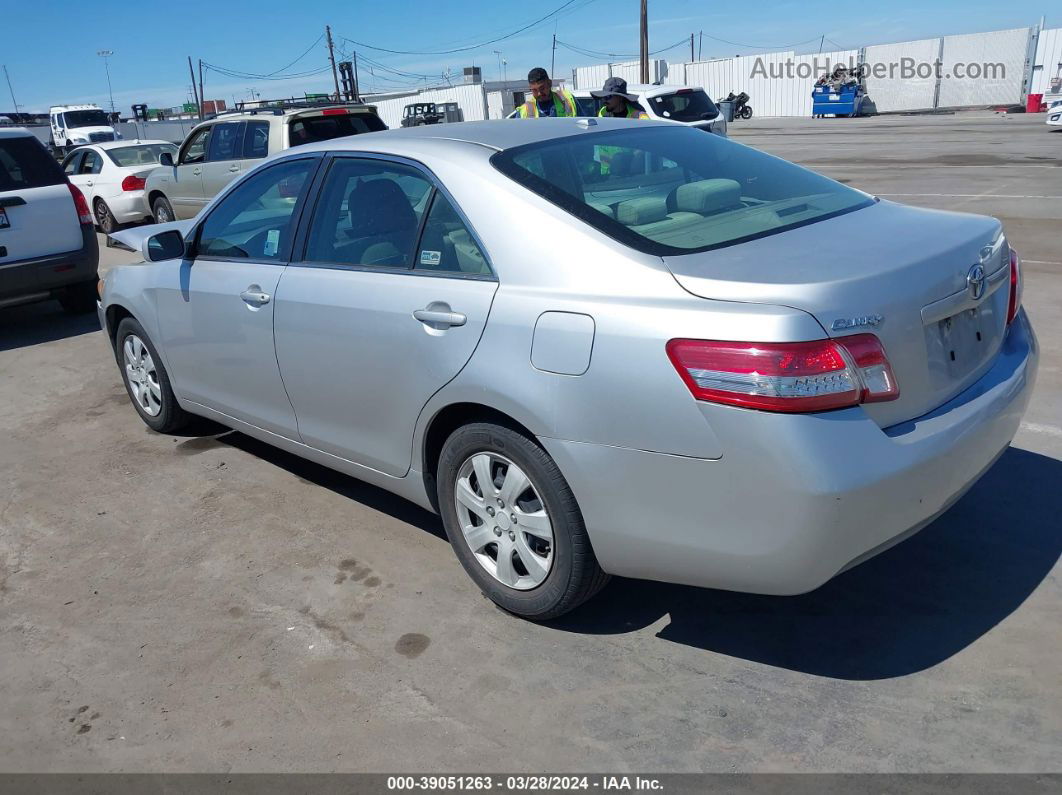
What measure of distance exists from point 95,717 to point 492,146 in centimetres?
244

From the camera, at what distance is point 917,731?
262 centimetres

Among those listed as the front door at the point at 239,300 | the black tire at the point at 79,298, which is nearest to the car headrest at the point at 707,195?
the front door at the point at 239,300

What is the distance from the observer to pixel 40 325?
9.03 m

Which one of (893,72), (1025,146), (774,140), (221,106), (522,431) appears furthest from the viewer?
(221,106)

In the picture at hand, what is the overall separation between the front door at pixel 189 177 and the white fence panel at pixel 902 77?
37.8 meters

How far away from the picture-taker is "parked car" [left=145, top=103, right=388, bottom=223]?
35.8 ft

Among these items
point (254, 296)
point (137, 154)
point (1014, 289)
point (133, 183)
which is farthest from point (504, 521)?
point (137, 154)

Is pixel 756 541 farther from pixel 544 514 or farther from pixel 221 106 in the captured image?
pixel 221 106

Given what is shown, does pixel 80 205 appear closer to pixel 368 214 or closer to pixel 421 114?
pixel 368 214

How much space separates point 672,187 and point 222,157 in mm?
9852

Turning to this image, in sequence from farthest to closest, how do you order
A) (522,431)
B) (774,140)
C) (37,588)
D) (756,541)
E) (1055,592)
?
(774,140)
(37,588)
(1055,592)
(522,431)
(756,541)

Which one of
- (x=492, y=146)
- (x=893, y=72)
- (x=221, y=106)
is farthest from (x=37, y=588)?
(x=221, y=106)

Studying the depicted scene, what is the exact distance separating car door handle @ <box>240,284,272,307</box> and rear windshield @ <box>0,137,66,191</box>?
5.26 m

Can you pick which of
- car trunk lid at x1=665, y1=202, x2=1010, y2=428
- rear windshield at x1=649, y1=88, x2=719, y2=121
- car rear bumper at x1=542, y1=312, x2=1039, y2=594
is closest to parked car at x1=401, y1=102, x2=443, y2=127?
rear windshield at x1=649, y1=88, x2=719, y2=121
